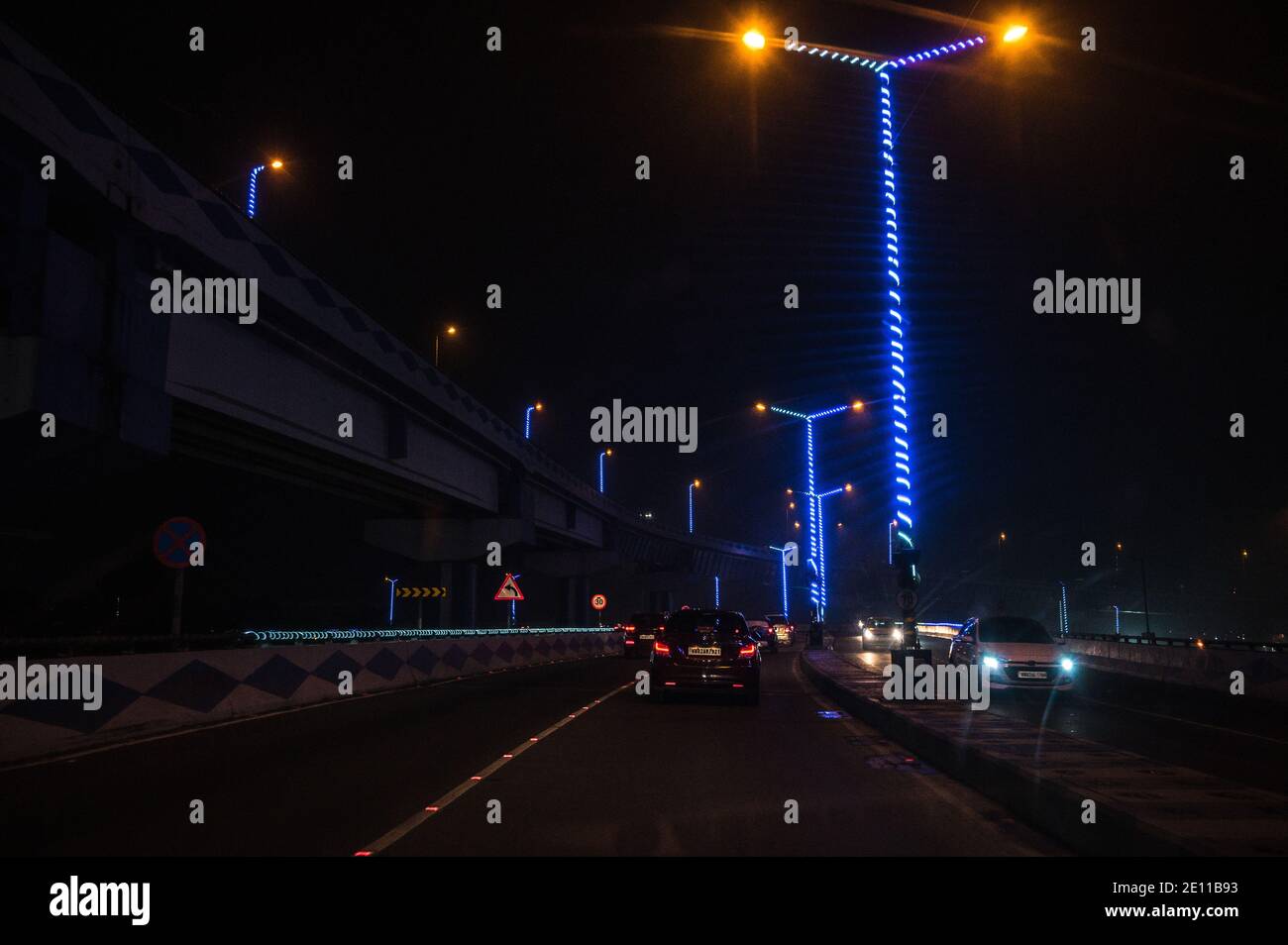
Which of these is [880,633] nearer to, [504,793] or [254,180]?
[254,180]

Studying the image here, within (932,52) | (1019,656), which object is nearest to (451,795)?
(932,52)

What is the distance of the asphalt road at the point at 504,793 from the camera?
7.50 metres

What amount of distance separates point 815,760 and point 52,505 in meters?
36.2

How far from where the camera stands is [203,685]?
16062 mm

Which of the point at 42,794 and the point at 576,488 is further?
the point at 576,488

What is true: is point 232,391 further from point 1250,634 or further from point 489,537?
point 1250,634

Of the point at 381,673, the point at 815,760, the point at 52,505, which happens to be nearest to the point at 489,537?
the point at 52,505

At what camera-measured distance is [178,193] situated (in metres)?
17.2

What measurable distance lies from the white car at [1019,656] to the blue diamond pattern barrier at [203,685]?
1300cm

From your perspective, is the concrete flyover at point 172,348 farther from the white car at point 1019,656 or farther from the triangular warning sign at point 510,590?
the white car at point 1019,656

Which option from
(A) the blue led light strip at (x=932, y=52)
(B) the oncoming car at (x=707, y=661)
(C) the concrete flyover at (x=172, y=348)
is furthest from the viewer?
(B) the oncoming car at (x=707, y=661)

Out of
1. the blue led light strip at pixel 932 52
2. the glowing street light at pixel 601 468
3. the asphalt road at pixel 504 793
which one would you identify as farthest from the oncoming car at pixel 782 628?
the asphalt road at pixel 504 793

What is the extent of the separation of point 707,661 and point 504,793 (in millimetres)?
10108

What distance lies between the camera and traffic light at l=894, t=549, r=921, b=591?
1817 centimetres
